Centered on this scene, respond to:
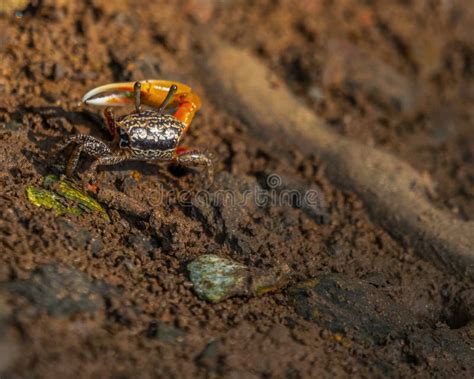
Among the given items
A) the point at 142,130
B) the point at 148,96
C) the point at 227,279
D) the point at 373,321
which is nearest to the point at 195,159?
the point at 142,130

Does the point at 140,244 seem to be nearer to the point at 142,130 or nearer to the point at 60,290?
the point at 60,290

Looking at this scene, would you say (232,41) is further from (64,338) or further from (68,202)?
(64,338)

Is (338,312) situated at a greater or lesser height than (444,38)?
lesser

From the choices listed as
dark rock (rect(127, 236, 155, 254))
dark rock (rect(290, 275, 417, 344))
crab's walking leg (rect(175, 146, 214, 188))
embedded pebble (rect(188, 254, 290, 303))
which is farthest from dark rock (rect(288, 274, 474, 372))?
crab's walking leg (rect(175, 146, 214, 188))

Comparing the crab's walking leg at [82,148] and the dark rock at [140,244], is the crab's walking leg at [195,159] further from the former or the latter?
the dark rock at [140,244]

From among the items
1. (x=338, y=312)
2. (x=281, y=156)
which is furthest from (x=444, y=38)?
(x=338, y=312)

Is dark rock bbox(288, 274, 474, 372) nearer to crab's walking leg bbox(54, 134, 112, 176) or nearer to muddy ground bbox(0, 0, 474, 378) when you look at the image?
muddy ground bbox(0, 0, 474, 378)
